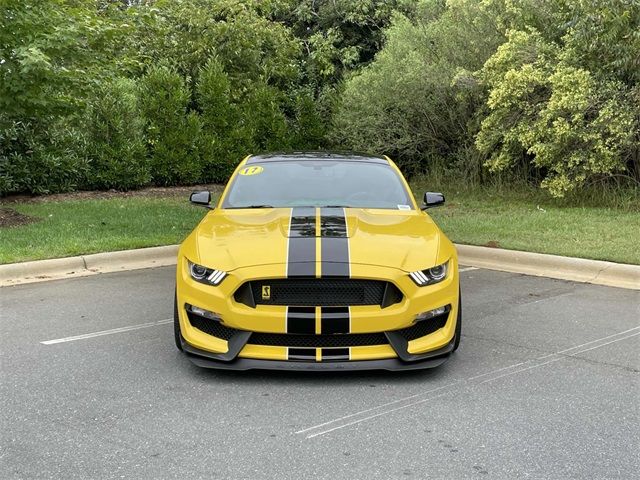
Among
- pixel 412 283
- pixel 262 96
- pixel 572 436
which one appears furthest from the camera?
pixel 262 96

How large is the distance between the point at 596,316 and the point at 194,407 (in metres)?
4.05

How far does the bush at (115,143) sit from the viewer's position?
15.7 meters

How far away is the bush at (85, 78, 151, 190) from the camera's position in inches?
617

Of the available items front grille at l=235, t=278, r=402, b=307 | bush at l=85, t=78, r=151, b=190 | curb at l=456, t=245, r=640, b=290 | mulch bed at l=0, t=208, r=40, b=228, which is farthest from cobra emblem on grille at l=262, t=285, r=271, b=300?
bush at l=85, t=78, r=151, b=190

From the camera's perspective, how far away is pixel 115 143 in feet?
→ 52.6

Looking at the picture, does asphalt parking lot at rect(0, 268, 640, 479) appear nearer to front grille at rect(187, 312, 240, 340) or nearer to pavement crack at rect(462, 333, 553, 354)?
pavement crack at rect(462, 333, 553, 354)

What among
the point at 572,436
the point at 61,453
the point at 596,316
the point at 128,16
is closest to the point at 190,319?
the point at 61,453

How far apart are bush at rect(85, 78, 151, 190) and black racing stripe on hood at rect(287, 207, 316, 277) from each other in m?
11.5

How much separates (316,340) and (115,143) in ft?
42.4

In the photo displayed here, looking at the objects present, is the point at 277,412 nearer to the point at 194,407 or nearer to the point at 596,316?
the point at 194,407

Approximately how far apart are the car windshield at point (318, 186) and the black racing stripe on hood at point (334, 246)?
25.2 inches

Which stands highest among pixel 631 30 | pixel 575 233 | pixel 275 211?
pixel 631 30

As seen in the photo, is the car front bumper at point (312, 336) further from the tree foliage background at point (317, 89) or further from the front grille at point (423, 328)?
the tree foliage background at point (317, 89)

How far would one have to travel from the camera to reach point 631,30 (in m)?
12.2
